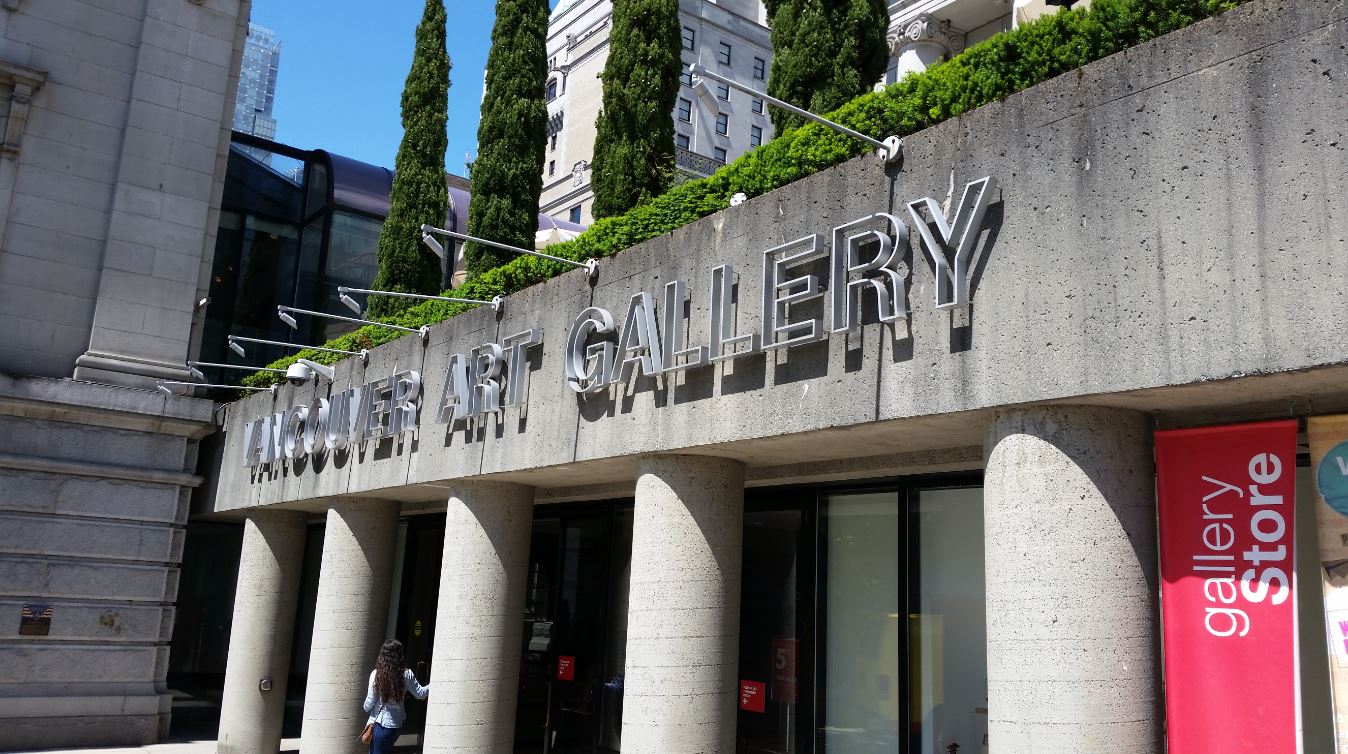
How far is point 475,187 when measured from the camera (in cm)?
1677

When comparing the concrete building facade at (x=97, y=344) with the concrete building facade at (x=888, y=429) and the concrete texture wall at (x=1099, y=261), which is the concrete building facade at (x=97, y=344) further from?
the concrete texture wall at (x=1099, y=261)

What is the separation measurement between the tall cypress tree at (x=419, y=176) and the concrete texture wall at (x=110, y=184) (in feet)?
16.0

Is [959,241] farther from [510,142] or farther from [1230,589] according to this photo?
[510,142]

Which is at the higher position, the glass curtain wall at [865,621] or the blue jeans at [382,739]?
the glass curtain wall at [865,621]

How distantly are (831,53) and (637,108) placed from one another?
123 inches

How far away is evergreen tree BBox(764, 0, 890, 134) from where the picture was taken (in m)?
11.3

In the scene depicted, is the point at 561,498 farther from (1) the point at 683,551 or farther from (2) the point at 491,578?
(1) the point at 683,551

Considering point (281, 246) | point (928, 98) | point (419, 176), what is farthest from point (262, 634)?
point (928, 98)

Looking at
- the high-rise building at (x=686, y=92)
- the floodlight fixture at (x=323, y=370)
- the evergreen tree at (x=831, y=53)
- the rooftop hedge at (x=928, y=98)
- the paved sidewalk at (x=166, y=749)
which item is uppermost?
the high-rise building at (x=686, y=92)

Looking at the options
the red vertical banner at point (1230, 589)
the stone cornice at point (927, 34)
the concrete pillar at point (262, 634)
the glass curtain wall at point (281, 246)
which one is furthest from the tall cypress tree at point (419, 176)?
the red vertical banner at point (1230, 589)

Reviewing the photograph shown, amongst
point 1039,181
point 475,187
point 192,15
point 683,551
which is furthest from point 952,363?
point 192,15

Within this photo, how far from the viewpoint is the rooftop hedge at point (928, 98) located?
23.0 feet

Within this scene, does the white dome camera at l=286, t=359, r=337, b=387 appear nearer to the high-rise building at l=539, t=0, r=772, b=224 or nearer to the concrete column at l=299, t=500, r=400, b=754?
the concrete column at l=299, t=500, r=400, b=754

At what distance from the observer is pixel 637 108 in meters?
13.6
